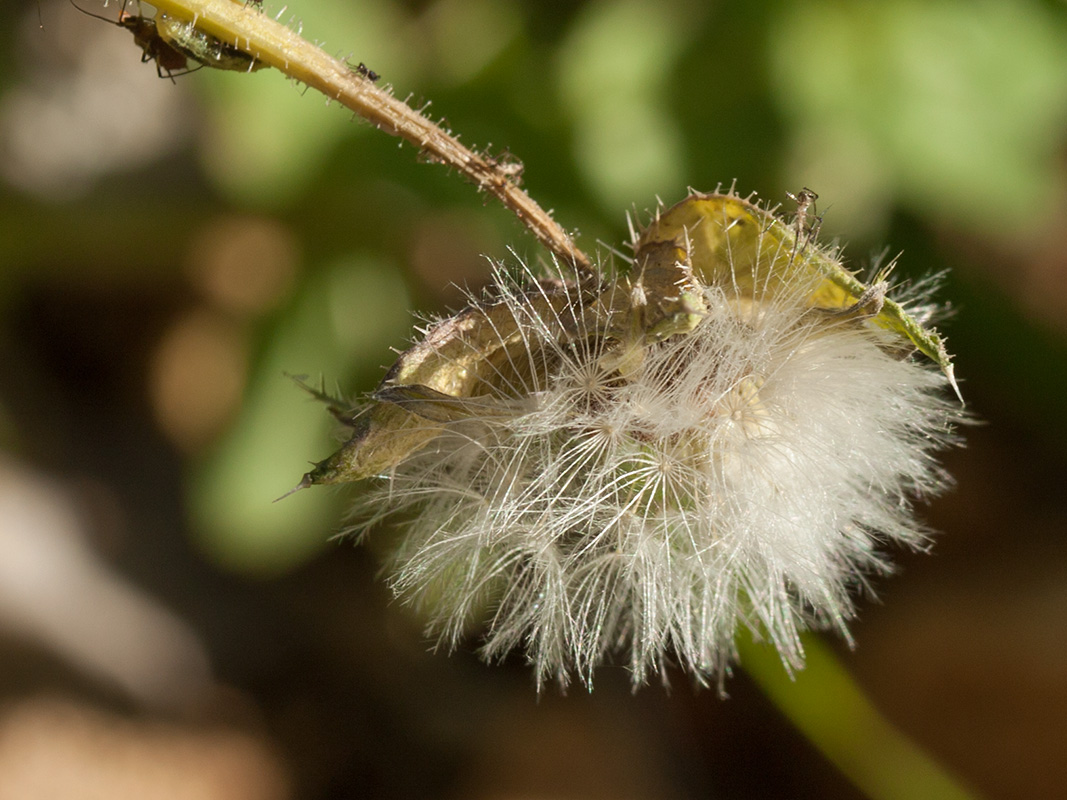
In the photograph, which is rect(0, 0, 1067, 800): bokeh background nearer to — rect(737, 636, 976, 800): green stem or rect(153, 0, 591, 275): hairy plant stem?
rect(737, 636, 976, 800): green stem

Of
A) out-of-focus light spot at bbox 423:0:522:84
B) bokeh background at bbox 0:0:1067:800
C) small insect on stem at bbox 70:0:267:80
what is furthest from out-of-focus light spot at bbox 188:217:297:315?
small insect on stem at bbox 70:0:267:80

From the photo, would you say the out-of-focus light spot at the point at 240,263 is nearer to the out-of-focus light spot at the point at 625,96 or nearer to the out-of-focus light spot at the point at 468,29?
the out-of-focus light spot at the point at 468,29

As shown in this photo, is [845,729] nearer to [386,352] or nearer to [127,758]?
[386,352]

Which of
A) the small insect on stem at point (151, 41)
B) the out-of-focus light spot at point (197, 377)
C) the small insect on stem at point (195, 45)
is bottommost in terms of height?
the small insect on stem at point (195, 45)

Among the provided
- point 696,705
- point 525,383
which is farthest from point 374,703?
point 525,383

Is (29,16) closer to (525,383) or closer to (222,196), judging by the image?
(222,196)

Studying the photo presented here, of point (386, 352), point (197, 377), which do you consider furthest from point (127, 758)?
point (386, 352)

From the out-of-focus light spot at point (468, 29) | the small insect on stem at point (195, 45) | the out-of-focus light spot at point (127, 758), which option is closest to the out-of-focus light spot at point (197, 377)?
the out-of-focus light spot at point (127, 758)
